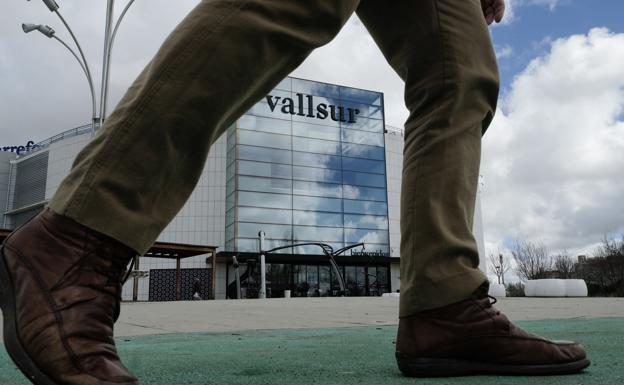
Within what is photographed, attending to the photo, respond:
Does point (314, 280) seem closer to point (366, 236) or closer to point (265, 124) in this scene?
point (366, 236)

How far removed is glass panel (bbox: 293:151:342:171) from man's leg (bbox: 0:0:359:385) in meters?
34.9

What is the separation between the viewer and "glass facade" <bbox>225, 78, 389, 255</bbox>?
34.3 m

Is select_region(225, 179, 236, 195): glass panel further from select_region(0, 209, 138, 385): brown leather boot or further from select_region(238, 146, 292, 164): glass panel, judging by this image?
select_region(0, 209, 138, 385): brown leather boot

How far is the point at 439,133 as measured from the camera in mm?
1500

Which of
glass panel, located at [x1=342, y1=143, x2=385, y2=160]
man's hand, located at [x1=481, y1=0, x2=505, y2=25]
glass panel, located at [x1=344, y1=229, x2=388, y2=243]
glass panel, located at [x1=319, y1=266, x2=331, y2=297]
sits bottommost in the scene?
glass panel, located at [x1=319, y1=266, x2=331, y2=297]

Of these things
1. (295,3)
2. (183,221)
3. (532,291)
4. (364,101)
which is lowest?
(532,291)

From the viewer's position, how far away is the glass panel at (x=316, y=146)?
36281mm

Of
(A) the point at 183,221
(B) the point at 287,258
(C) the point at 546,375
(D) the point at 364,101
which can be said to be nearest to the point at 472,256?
(C) the point at 546,375

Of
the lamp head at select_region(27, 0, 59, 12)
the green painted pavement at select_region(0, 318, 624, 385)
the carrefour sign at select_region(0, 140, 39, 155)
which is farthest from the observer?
the carrefour sign at select_region(0, 140, 39, 155)

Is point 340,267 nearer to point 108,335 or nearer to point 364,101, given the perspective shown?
point 364,101

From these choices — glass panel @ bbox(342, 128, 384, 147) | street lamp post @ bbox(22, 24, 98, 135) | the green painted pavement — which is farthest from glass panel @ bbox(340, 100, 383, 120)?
the green painted pavement

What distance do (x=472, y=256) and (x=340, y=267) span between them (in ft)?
118

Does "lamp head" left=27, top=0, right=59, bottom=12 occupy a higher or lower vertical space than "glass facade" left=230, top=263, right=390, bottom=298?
higher

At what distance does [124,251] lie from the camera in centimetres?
103
